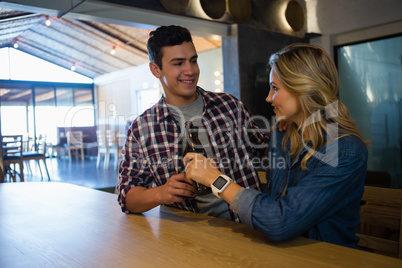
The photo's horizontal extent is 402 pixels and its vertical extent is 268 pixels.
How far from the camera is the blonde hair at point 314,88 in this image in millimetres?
1075

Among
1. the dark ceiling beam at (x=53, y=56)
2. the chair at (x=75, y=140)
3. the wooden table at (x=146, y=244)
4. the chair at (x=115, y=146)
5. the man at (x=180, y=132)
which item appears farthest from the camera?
the dark ceiling beam at (x=53, y=56)

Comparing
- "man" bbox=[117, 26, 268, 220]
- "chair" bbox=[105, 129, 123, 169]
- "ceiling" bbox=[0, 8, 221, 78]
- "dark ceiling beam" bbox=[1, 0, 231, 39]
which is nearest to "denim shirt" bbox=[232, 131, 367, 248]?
"man" bbox=[117, 26, 268, 220]

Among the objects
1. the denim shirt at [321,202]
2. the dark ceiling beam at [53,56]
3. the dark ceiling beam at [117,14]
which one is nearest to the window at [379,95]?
the dark ceiling beam at [117,14]

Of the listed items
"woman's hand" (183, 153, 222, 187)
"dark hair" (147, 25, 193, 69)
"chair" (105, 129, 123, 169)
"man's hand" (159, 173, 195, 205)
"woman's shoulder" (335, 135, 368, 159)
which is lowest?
"chair" (105, 129, 123, 169)

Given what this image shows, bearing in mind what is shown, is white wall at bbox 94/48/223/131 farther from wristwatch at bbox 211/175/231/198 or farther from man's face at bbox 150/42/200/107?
wristwatch at bbox 211/175/231/198

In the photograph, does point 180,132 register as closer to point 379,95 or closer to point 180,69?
point 180,69

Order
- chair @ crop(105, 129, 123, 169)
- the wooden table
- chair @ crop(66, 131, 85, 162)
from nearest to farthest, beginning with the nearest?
the wooden table → chair @ crop(105, 129, 123, 169) → chair @ crop(66, 131, 85, 162)

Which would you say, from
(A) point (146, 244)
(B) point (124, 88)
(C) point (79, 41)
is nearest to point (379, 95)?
(A) point (146, 244)

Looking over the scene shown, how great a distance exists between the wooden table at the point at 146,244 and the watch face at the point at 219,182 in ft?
0.47

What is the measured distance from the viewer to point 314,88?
3.58 ft

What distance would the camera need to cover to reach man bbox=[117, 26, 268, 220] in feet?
5.12

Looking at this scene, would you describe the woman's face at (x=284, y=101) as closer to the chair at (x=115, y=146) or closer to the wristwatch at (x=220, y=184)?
the wristwatch at (x=220, y=184)

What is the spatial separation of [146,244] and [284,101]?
0.63 m

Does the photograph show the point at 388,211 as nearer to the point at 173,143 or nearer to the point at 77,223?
the point at 173,143
